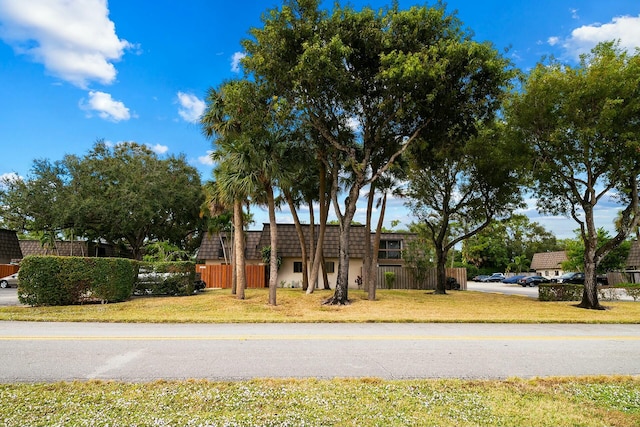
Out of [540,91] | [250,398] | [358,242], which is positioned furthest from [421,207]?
[250,398]

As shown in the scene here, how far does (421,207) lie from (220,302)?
15559 mm

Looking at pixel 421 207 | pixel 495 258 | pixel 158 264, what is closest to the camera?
pixel 158 264

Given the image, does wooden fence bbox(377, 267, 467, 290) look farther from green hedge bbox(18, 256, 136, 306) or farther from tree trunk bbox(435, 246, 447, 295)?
green hedge bbox(18, 256, 136, 306)

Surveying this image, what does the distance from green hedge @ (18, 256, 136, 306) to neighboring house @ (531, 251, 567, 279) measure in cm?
6129

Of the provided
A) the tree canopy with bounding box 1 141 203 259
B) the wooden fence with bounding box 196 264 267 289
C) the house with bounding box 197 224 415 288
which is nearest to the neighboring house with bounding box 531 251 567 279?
the house with bounding box 197 224 415 288

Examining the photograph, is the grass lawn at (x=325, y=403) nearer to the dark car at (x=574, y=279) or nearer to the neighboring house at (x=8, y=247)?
the dark car at (x=574, y=279)

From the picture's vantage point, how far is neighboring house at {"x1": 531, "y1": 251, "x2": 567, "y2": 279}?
65000 mm

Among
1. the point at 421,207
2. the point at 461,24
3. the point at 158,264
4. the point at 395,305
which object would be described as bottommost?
the point at 395,305

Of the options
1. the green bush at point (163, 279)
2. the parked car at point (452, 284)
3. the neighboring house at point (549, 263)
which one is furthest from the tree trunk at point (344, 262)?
the neighboring house at point (549, 263)

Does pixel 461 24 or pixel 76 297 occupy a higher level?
pixel 461 24

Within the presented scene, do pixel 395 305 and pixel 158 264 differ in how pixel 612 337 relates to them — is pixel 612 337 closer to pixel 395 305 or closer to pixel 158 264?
pixel 395 305

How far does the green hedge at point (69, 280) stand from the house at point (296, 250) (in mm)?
12732

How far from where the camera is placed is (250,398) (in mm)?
5172

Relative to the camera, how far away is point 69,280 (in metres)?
17.0
